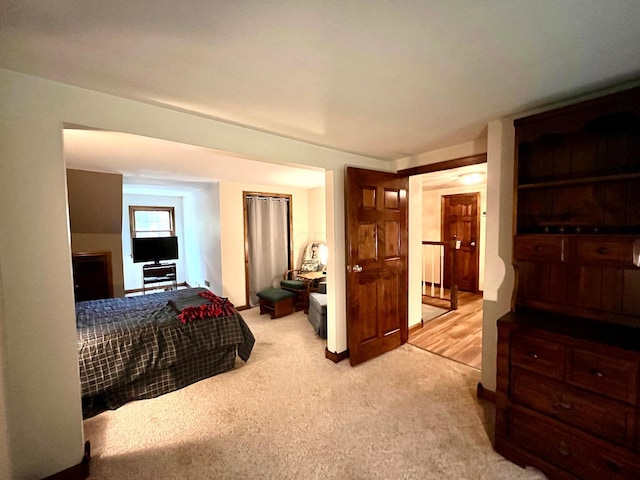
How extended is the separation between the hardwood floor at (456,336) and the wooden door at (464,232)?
109 cm

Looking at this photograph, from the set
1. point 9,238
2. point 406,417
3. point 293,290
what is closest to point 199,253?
point 293,290

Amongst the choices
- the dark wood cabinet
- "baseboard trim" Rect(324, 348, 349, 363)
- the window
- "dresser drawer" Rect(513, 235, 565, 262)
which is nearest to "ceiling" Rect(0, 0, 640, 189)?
"dresser drawer" Rect(513, 235, 565, 262)

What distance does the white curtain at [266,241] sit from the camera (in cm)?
479

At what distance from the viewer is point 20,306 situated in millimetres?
1358

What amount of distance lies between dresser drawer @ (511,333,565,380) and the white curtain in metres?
4.04

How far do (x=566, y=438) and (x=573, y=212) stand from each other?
1.35 metres

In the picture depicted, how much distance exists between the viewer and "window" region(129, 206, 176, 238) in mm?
6093

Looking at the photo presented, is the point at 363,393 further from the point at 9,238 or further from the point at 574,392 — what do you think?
the point at 9,238

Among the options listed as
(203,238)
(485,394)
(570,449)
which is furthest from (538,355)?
(203,238)

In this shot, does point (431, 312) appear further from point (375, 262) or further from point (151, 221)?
point (151, 221)

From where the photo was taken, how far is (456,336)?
3.38m

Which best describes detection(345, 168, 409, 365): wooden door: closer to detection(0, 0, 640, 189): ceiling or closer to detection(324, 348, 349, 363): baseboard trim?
detection(324, 348, 349, 363): baseboard trim

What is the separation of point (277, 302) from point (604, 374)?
355 cm

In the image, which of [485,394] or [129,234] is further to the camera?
[129,234]
